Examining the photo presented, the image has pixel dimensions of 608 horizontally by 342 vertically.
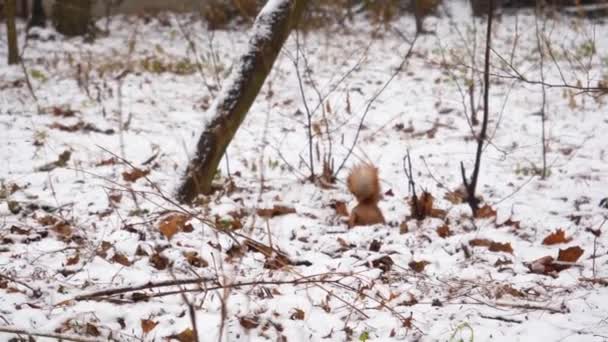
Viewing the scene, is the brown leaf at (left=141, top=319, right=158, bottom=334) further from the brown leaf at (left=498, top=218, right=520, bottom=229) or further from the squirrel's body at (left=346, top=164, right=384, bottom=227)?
the brown leaf at (left=498, top=218, right=520, bottom=229)

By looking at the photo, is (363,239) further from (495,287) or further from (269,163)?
(269,163)

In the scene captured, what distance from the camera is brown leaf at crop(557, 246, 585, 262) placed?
2.57 meters

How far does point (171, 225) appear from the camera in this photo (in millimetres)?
2926

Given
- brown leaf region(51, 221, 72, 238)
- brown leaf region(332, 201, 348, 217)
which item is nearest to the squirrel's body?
brown leaf region(332, 201, 348, 217)

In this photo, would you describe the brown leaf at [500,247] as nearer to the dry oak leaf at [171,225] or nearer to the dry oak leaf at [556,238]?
the dry oak leaf at [556,238]

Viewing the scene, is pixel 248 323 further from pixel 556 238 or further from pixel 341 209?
pixel 556 238

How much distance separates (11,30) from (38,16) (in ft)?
12.7

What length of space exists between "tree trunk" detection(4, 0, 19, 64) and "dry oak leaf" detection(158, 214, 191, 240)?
15.3 feet

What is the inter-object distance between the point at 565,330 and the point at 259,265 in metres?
1.38

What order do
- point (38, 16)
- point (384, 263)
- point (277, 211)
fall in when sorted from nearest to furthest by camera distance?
1. point (384, 263)
2. point (277, 211)
3. point (38, 16)

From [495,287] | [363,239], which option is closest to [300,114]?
[363,239]

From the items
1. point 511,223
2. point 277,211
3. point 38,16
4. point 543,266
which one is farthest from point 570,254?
point 38,16

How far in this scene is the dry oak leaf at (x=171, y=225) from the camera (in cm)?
291

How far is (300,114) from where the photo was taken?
6.05 meters
